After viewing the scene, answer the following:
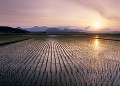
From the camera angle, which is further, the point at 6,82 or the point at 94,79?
the point at 94,79

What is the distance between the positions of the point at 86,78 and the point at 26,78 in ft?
9.18

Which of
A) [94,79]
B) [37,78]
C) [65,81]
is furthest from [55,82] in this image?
[94,79]

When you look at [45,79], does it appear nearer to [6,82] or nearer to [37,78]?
[37,78]

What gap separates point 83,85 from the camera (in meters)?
5.21

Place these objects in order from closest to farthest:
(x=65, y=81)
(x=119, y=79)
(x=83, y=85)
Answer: (x=83, y=85)
(x=65, y=81)
(x=119, y=79)

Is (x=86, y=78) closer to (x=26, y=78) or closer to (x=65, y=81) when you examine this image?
(x=65, y=81)

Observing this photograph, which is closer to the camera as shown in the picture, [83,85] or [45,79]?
[83,85]

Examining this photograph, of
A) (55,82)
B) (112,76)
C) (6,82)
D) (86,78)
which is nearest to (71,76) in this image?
(86,78)

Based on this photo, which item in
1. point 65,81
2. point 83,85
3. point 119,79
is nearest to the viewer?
point 83,85

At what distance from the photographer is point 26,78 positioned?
19.7 ft

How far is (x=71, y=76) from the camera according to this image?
6383 millimetres

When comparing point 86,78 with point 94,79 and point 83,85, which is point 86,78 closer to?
point 94,79

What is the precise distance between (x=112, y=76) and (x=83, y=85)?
207 centimetres

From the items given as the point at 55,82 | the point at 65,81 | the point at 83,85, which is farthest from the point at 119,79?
the point at 55,82
